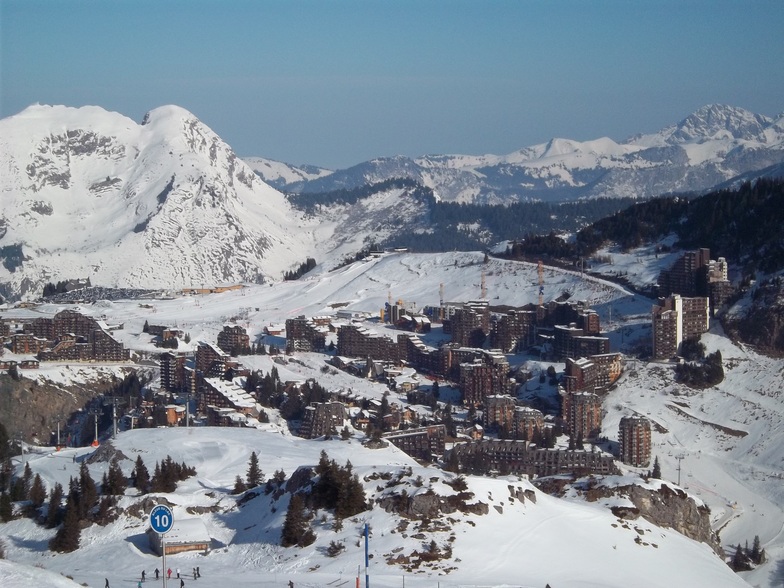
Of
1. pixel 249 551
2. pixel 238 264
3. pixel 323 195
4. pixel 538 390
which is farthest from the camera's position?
pixel 323 195

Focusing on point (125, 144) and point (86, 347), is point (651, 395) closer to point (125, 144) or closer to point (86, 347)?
point (86, 347)

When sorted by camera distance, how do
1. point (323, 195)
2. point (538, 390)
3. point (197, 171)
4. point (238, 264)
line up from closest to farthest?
point (538, 390) → point (238, 264) → point (197, 171) → point (323, 195)

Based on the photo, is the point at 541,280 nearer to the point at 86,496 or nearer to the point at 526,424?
the point at 526,424

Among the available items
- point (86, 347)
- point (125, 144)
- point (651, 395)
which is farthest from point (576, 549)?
point (125, 144)

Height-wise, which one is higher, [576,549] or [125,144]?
[125,144]

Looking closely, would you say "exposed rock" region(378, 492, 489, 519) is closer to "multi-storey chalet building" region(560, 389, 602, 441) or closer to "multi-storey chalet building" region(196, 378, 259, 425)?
"multi-storey chalet building" region(560, 389, 602, 441)
